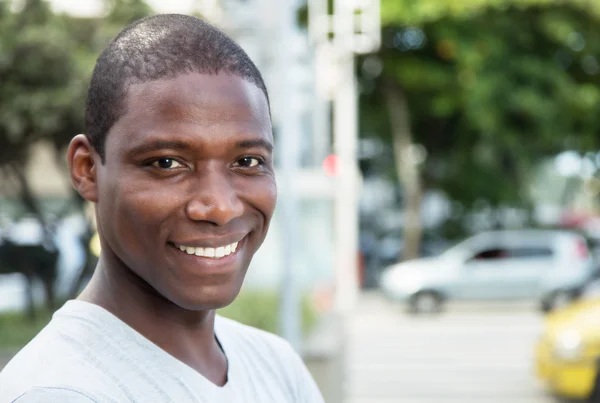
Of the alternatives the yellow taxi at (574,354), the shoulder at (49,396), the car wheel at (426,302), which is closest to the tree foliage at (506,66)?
the car wheel at (426,302)

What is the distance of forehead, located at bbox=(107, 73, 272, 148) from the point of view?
46.4 inches

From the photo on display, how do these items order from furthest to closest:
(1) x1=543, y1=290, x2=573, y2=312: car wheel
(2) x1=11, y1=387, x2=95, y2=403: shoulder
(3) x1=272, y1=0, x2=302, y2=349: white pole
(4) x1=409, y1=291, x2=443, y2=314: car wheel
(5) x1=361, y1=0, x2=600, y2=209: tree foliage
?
1. (5) x1=361, y1=0, x2=600, y2=209: tree foliage
2. (4) x1=409, y1=291, x2=443, y2=314: car wheel
3. (1) x1=543, y1=290, x2=573, y2=312: car wheel
4. (3) x1=272, y1=0, x2=302, y2=349: white pole
5. (2) x1=11, y1=387, x2=95, y2=403: shoulder

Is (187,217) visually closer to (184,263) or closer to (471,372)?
(184,263)

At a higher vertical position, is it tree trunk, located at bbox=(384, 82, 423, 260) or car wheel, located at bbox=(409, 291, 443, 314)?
tree trunk, located at bbox=(384, 82, 423, 260)

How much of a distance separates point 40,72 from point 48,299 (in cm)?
318

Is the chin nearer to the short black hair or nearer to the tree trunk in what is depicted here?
the short black hair

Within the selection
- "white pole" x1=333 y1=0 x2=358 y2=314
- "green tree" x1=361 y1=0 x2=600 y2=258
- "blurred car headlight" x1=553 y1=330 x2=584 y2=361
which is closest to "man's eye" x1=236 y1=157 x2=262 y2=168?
"blurred car headlight" x1=553 y1=330 x2=584 y2=361

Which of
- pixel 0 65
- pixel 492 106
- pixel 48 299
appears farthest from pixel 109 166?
pixel 492 106

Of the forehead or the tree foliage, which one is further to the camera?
the tree foliage

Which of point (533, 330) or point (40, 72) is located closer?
point (40, 72)

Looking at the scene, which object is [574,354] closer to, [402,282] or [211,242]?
[211,242]

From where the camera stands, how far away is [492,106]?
18531 mm

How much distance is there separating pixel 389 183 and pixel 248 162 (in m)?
25.3

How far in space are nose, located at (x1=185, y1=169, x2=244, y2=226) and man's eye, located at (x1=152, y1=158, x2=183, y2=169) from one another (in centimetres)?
4
